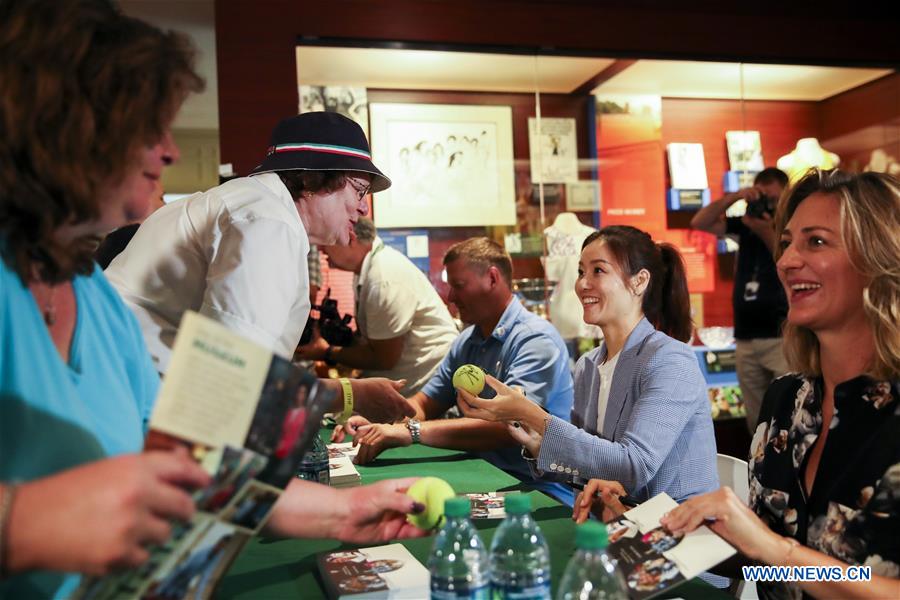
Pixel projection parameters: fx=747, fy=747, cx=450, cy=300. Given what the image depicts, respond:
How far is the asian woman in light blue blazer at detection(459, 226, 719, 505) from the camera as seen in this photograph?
192cm

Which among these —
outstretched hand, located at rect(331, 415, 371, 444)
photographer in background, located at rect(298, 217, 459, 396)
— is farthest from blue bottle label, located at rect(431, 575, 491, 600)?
photographer in background, located at rect(298, 217, 459, 396)

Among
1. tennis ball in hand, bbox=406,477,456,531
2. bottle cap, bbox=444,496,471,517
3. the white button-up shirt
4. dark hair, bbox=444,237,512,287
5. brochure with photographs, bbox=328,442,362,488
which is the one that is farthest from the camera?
dark hair, bbox=444,237,512,287

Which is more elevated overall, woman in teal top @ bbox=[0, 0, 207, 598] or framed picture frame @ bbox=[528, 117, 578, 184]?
framed picture frame @ bbox=[528, 117, 578, 184]

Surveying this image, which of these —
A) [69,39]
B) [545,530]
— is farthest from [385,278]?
[69,39]

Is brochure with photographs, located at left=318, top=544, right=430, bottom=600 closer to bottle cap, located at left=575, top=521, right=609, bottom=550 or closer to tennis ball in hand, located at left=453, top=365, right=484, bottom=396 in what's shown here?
bottle cap, located at left=575, top=521, right=609, bottom=550

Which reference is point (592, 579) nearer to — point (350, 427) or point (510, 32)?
point (350, 427)

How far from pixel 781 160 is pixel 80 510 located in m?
5.56

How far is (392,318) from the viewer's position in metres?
3.77

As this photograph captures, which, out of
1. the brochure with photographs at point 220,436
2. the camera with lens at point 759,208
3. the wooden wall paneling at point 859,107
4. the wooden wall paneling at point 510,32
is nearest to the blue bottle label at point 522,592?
the brochure with photographs at point 220,436

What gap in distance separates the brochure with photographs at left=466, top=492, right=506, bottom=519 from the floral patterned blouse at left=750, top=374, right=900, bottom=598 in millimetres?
550

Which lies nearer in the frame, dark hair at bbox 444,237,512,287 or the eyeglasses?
the eyeglasses

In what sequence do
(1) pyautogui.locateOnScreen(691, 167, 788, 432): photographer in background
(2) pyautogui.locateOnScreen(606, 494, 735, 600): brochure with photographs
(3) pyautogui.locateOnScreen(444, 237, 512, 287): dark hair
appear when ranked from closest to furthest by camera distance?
(2) pyautogui.locateOnScreen(606, 494, 735, 600): brochure with photographs → (3) pyautogui.locateOnScreen(444, 237, 512, 287): dark hair → (1) pyautogui.locateOnScreen(691, 167, 788, 432): photographer in background

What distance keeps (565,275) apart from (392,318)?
1409 millimetres

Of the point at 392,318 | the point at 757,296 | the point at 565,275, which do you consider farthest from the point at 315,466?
the point at 757,296
